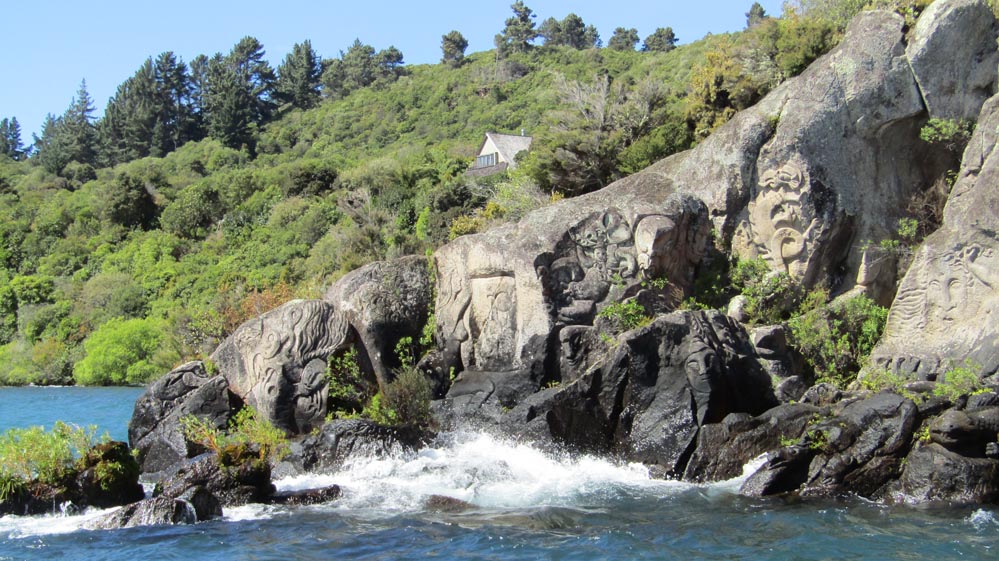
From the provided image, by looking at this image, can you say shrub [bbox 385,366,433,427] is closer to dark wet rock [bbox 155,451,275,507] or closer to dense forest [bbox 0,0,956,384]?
dark wet rock [bbox 155,451,275,507]

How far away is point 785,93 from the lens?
18.0 meters

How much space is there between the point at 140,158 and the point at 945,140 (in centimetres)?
7369

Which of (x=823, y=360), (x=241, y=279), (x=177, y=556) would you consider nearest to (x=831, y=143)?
(x=823, y=360)

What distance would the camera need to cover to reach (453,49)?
92.2 m

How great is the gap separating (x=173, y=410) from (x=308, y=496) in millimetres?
5344

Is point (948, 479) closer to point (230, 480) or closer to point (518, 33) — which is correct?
point (230, 480)

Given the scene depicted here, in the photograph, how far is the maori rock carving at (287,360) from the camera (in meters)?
17.1

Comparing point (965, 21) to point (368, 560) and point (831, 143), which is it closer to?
point (831, 143)

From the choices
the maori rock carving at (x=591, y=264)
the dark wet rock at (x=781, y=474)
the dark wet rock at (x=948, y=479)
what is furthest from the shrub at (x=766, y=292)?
the dark wet rock at (x=948, y=479)

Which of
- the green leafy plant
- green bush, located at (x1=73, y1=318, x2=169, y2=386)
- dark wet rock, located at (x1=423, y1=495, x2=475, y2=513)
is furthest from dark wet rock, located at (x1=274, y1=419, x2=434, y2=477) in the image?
green bush, located at (x1=73, y1=318, x2=169, y2=386)

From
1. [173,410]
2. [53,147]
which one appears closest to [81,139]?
[53,147]

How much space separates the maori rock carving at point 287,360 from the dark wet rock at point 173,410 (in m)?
0.45

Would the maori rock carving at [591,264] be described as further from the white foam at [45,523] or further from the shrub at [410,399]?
the white foam at [45,523]

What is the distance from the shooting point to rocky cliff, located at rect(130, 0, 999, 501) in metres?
14.4
